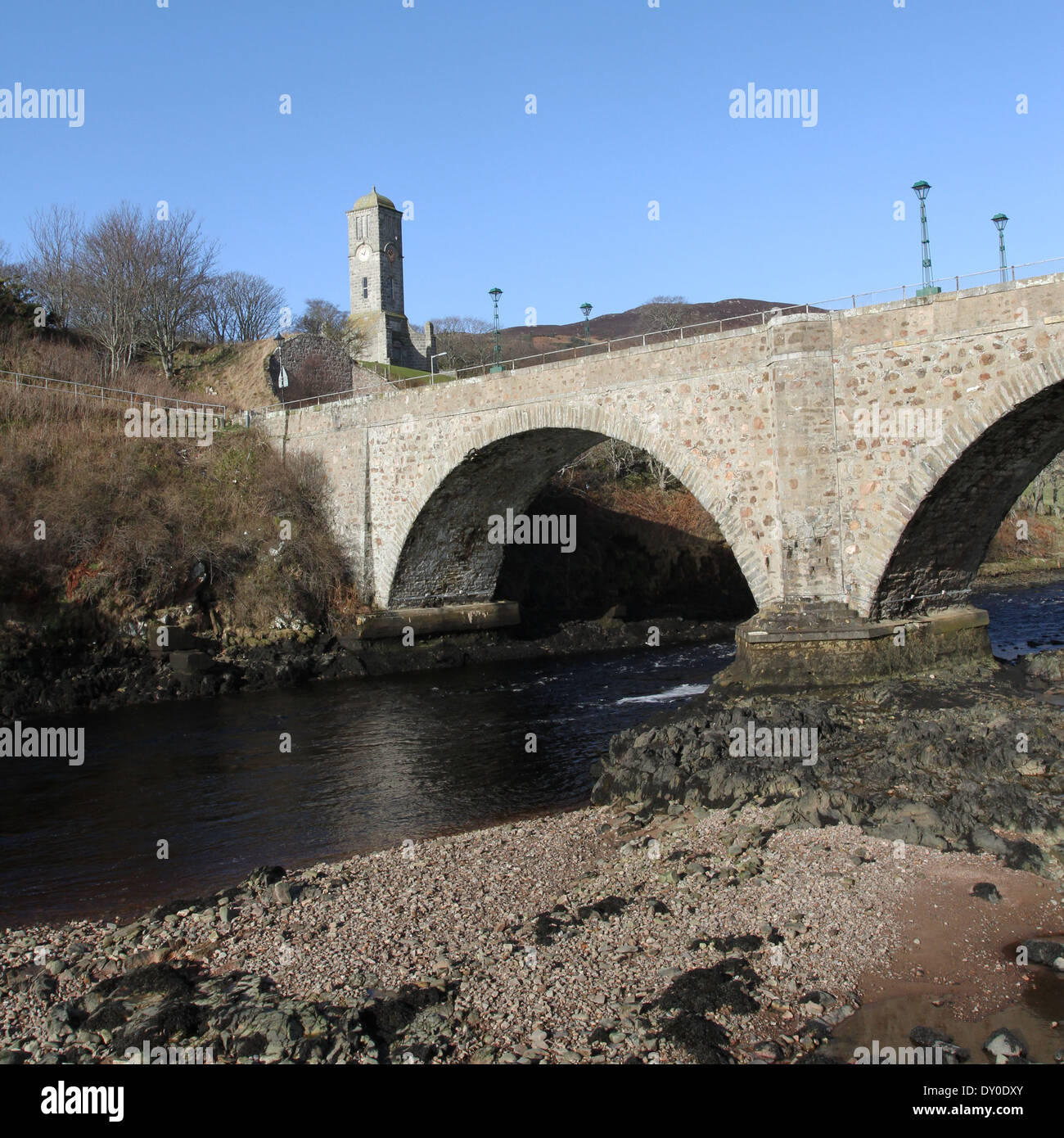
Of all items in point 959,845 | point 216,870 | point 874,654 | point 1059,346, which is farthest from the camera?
point 874,654

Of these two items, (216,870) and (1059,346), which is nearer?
(216,870)

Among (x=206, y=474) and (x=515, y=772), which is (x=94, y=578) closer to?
(x=206, y=474)

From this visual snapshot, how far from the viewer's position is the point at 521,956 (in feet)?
23.6

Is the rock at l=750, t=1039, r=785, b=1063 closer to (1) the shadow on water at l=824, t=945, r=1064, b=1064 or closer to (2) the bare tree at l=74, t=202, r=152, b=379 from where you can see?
(1) the shadow on water at l=824, t=945, r=1064, b=1064

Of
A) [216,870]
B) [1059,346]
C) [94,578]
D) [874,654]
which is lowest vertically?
[216,870]

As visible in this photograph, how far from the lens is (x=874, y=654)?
1549 centimetres

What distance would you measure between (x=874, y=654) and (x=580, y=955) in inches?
393

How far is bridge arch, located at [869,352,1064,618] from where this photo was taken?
44.9 feet

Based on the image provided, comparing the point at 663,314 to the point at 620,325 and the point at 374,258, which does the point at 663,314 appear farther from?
the point at 620,325

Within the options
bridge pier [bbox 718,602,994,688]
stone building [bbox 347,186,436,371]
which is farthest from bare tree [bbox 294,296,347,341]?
bridge pier [bbox 718,602,994,688]

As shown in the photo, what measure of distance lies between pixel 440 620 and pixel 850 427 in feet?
45.8

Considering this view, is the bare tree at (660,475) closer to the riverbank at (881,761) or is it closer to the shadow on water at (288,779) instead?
the shadow on water at (288,779)

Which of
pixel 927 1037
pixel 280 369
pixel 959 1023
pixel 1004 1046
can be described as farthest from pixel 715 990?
pixel 280 369
